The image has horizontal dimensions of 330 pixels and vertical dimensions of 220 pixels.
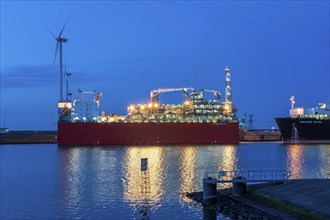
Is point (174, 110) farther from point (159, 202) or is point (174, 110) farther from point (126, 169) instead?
point (159, 202)

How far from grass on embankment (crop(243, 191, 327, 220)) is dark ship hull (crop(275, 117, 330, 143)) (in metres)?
58.7

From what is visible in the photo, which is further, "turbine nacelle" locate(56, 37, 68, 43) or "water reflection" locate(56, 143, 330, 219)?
"turbine nacelle" locate(56, 37, 68, 43)

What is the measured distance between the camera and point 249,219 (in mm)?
18469

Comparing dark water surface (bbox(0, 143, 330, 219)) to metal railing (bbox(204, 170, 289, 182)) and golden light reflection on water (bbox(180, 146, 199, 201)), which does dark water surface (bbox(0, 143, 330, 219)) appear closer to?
golden light reflection on water (bbox(180, 146, 199, 201))

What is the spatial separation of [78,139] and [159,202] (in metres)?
55.1

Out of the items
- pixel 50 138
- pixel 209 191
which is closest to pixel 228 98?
pixel 50 138

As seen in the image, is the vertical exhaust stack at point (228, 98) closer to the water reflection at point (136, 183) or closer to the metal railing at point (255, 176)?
A: the water reflection at point (136, 183)

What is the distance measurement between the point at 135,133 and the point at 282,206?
6086 cm

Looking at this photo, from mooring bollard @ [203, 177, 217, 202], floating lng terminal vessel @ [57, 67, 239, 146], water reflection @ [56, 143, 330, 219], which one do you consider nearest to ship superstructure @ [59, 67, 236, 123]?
floating lng terminal vessel @ [57, 67, 239, 146]

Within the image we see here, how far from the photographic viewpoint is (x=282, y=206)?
758 inches

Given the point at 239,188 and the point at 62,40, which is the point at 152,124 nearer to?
the point at 62,40

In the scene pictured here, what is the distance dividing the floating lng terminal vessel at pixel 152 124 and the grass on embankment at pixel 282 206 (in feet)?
186

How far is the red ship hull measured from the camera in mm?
78875

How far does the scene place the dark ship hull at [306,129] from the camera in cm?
7850
